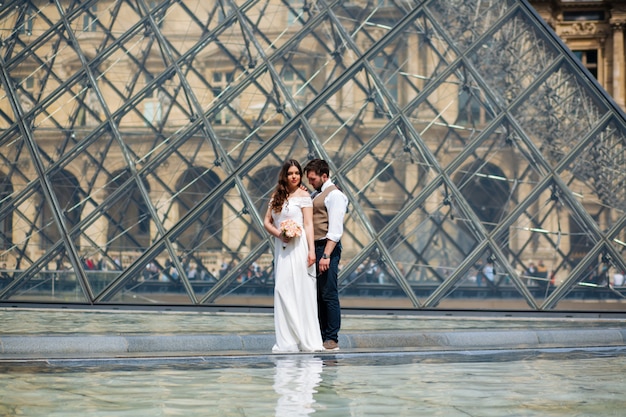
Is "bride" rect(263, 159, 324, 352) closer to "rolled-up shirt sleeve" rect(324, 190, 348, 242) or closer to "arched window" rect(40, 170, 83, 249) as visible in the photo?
"rolled-up shirt sleeve" rect(324, 190, 348, 242)

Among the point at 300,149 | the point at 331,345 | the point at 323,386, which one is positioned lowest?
the point at 323,386

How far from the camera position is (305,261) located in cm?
825

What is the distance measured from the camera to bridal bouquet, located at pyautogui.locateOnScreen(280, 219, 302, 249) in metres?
8.10

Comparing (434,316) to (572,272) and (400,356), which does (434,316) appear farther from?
(400,356)

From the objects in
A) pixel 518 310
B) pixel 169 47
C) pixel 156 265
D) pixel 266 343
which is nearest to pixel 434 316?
pixel 518 310

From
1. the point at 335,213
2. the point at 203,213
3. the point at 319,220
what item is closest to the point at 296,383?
the point at 335,213

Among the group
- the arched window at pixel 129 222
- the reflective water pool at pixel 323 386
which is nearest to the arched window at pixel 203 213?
the arched window at pixel 129 222

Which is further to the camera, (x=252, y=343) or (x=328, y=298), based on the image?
(x=252, y=343)

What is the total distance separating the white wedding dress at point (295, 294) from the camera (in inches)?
317

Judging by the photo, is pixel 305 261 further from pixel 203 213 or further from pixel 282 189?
pixel 203 213

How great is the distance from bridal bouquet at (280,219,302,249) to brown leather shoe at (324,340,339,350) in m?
0.74

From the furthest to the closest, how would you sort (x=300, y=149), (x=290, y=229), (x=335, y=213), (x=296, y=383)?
(x=300, y=149) < (x=335, y=213) < (x=290, y=229) < (x=296, y=383)

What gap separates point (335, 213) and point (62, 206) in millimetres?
6411

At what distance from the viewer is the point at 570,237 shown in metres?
15.0
